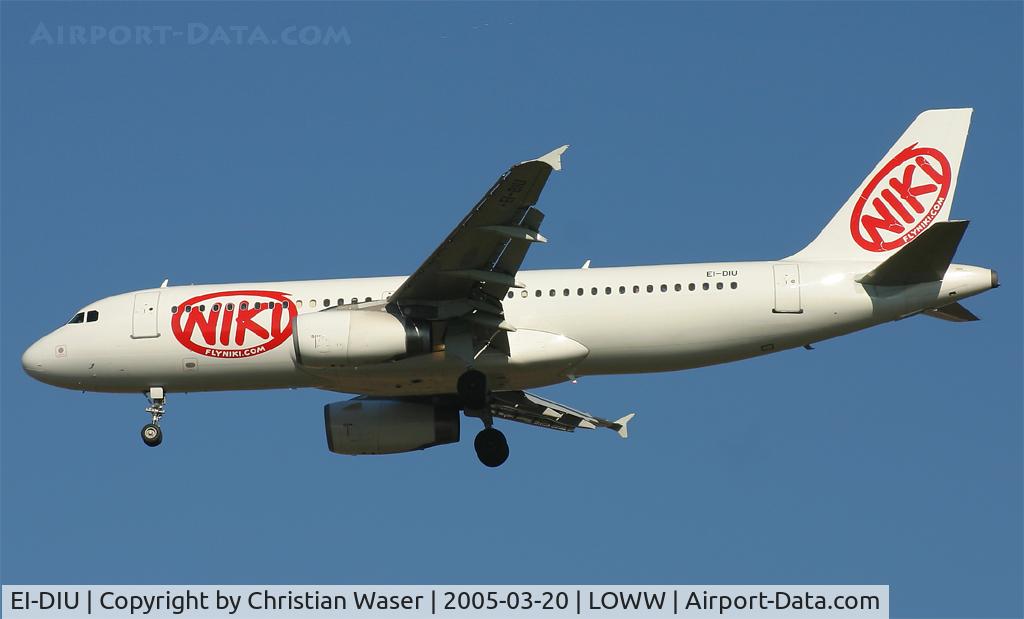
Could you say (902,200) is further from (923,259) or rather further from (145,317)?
(145,317)

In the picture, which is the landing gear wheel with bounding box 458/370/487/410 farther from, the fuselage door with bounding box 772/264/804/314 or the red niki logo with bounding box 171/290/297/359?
the fuselage door with bounding box 772/264/804/314

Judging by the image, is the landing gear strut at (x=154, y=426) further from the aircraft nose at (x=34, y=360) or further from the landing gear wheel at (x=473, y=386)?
the landing gear wheel at (x=473, y=386)

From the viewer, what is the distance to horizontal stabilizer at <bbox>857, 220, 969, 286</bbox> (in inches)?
1172

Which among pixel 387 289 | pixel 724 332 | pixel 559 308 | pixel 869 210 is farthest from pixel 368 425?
pixel 869 210

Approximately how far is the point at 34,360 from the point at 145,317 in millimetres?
2688

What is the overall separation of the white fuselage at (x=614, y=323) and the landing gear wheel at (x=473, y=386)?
17cm

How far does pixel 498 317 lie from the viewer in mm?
31391

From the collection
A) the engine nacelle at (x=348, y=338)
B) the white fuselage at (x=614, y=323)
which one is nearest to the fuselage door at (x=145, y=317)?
the white fuselage at (x=614, y=323)

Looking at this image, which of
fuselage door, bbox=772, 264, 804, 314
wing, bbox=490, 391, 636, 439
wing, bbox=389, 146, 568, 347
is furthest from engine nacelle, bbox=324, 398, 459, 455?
fuselage door, bbox=772, 264, 804, 314

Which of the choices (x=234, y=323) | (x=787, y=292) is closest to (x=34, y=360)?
(x=234, y=323)

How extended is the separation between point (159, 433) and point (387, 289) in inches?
221

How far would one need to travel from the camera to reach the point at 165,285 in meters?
34.6

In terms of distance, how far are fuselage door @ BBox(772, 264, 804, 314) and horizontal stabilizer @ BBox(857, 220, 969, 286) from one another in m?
1.21

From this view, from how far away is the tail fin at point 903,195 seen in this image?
3297 cm
